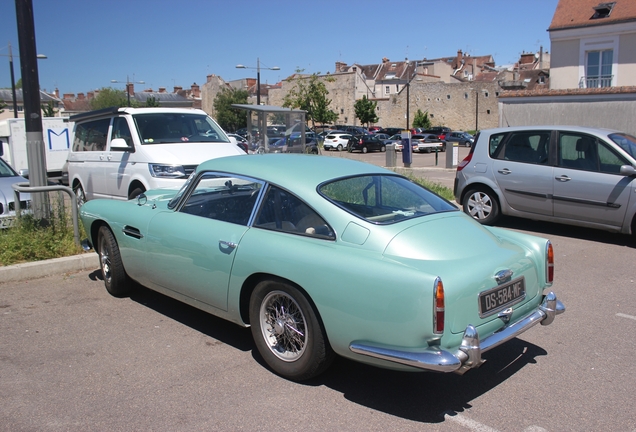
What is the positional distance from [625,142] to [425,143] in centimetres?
3828

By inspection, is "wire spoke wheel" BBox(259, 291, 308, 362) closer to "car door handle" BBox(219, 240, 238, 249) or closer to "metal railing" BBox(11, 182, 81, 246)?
"car door handle" BBox(219, 240, 238, 249)

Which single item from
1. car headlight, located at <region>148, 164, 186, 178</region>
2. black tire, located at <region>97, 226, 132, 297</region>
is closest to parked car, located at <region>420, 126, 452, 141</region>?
car headlight, located at <region>148, 164, 186, 178</region>

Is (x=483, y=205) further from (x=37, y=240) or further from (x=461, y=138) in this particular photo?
(x=461, y=138)

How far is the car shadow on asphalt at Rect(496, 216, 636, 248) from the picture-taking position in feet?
28.6

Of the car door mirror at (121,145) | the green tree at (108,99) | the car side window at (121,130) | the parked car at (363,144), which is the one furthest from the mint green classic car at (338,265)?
the green tree at (108,99)

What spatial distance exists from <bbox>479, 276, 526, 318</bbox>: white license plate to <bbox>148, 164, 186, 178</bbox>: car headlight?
598cm

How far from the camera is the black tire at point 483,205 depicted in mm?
9594

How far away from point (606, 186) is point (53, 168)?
62.1 feet

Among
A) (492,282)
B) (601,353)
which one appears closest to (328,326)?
(492,282)

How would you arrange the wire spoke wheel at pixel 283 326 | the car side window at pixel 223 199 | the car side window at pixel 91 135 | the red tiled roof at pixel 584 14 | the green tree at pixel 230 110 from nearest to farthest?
the wire spoke wheel at pixel 283 326 → the car side window at pixel 223 199 → the car side window at pixel 91 135 → the red tiled roof at pixel 584 14 → the green tree at pixel 230 110

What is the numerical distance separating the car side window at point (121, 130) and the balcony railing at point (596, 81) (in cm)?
2614

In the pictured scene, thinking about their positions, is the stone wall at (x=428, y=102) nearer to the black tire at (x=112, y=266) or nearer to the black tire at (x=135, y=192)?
the black tire at (x=135, y=192)

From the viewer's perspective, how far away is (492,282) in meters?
3.70

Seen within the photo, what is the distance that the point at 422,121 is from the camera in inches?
2948
